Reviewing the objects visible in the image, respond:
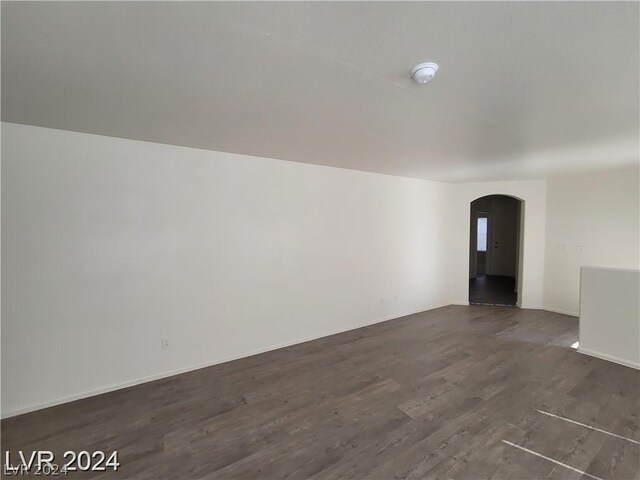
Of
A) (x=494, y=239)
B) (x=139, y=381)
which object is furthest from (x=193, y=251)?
(x=494, y=239)

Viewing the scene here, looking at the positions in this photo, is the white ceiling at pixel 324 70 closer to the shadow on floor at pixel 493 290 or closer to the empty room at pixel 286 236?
the empty room at pixel 286 236

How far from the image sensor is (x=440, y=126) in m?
2.46

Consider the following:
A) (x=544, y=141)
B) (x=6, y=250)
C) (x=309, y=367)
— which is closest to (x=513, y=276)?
(x=544, y=141)

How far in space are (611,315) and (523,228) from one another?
2503mm

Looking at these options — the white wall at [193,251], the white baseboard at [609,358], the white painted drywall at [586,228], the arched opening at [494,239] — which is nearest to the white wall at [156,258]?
the white wall at [193,251]

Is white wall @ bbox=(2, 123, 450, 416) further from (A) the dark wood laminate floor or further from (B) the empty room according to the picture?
(A) the dark wood laminate floor

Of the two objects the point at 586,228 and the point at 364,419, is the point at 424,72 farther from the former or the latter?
the point at 586,228

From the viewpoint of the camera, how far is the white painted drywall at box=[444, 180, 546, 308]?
5.47 m

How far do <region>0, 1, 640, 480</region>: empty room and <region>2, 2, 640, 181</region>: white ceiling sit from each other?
0.02 metres

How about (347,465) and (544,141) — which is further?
(544,141)

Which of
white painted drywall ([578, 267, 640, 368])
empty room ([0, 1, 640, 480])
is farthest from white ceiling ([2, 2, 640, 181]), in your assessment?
white painted drywall ([578, 267, 640, 368])

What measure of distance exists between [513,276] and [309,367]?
335 inches

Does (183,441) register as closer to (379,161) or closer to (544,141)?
(379,161)

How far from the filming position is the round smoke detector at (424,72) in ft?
4.98
